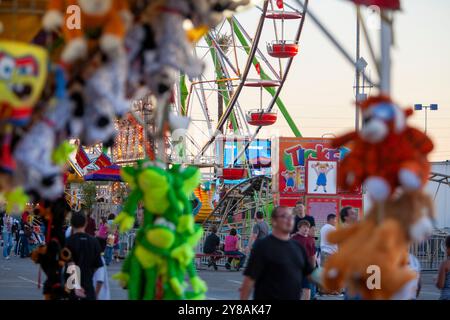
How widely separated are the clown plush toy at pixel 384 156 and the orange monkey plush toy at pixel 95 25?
1.61 meters

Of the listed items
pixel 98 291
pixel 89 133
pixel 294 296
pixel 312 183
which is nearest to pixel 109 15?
pixel 89 133

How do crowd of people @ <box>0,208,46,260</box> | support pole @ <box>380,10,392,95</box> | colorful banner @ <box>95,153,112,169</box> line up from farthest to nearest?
colorful banner @ <box>95,153,112,169</box>
crowd of people @ <box>0,208,46,260</box>
support pole @ <box>380,10,392,95</box>

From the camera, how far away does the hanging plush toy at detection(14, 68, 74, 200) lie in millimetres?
7012

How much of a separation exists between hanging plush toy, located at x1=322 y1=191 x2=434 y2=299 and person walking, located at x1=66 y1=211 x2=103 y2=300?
4.85 metres

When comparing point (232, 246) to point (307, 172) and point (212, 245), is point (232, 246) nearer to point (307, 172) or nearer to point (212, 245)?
point (212, 245)

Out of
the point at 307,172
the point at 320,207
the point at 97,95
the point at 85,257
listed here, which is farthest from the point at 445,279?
the point at 307,172

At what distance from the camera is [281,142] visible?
1275 inches

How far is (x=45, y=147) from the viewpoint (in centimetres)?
707

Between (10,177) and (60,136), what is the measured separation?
0.49 m

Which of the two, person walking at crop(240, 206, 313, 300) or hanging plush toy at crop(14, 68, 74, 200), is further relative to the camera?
person walking at crop(240, 206, 313, 300)

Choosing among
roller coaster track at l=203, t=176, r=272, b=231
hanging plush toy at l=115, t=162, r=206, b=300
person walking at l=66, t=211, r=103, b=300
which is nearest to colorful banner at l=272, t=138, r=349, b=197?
roller coaster track at l=203, t=176, r=272, b=231

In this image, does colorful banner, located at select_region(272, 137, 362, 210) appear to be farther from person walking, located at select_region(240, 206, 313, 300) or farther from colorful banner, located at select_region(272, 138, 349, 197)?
person walking, located at select_region(240, 206, 313, 300)

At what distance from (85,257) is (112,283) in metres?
9.71
